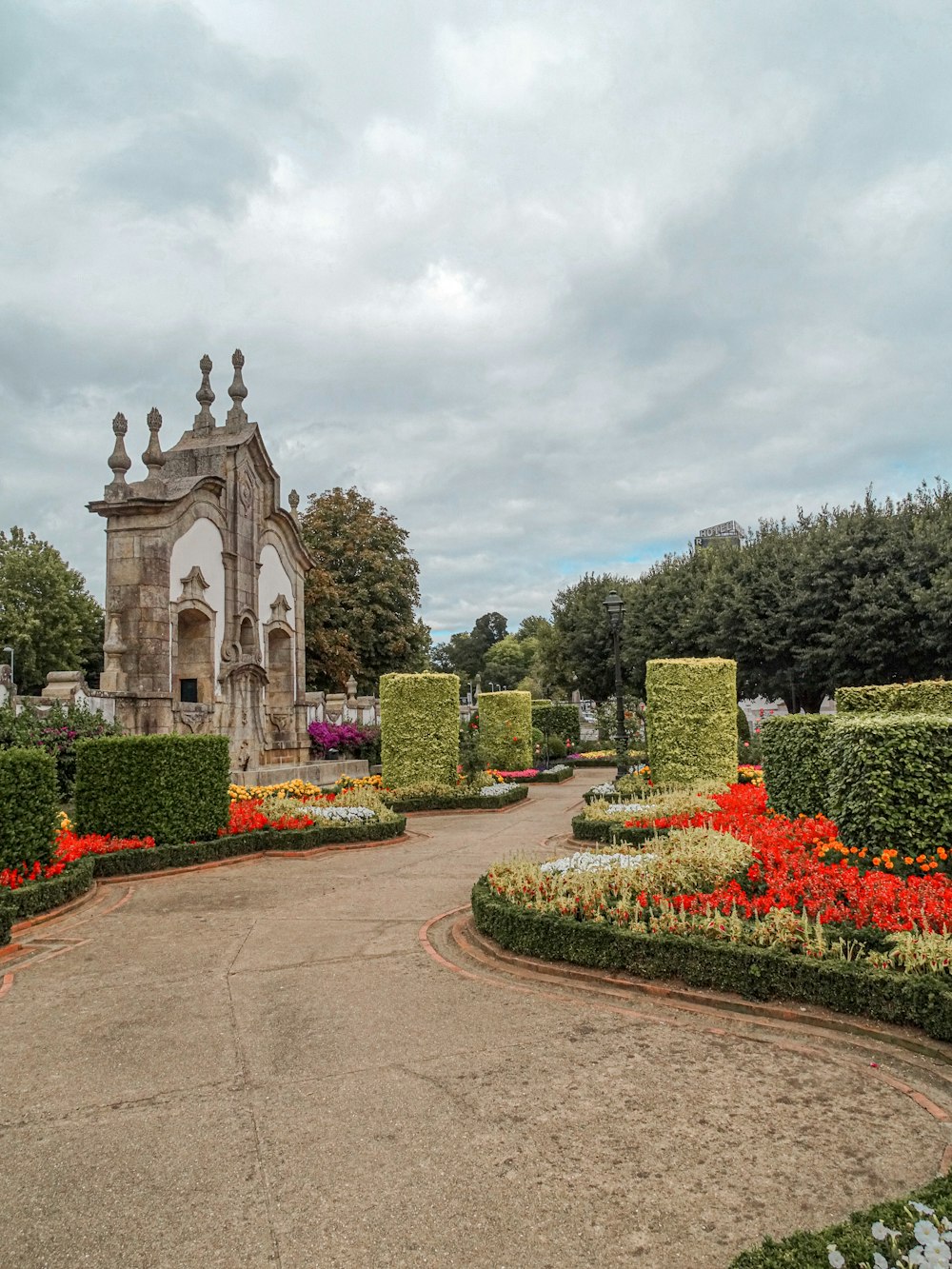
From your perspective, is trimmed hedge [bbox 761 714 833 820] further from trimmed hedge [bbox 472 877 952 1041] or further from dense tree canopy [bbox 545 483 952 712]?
dense tree canopy [bbox 545 483 952 712]

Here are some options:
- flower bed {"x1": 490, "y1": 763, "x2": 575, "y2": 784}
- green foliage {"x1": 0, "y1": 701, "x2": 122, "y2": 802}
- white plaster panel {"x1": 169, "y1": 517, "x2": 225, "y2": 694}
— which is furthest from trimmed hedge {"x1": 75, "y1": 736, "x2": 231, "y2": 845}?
flower bed {"x1": 490, "y1": 763, "x2": 575, "y2": 784}

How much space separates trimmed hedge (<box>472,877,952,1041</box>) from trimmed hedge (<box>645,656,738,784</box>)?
909cm

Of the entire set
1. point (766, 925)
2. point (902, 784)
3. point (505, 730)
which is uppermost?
point (902, 784)

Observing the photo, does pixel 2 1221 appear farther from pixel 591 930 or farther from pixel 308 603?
pixel 308 603

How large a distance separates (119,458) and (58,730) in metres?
6.88

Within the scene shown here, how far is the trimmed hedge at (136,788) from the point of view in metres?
10.4

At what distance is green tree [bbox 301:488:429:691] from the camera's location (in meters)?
35.5

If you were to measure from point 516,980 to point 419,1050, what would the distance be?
57.0 inches

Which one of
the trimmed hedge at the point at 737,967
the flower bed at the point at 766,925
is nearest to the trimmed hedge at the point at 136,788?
the flower bed at the point at 766,925

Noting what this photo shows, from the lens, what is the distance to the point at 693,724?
591 inches

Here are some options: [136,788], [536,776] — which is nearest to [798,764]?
[136,788]

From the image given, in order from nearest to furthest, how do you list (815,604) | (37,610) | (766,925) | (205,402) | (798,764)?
(766,925) < (798,764) < (205,402) < (815,604) < (37,610)

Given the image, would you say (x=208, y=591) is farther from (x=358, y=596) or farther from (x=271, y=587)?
(x=358, y=596)

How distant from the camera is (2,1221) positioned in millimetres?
3002
